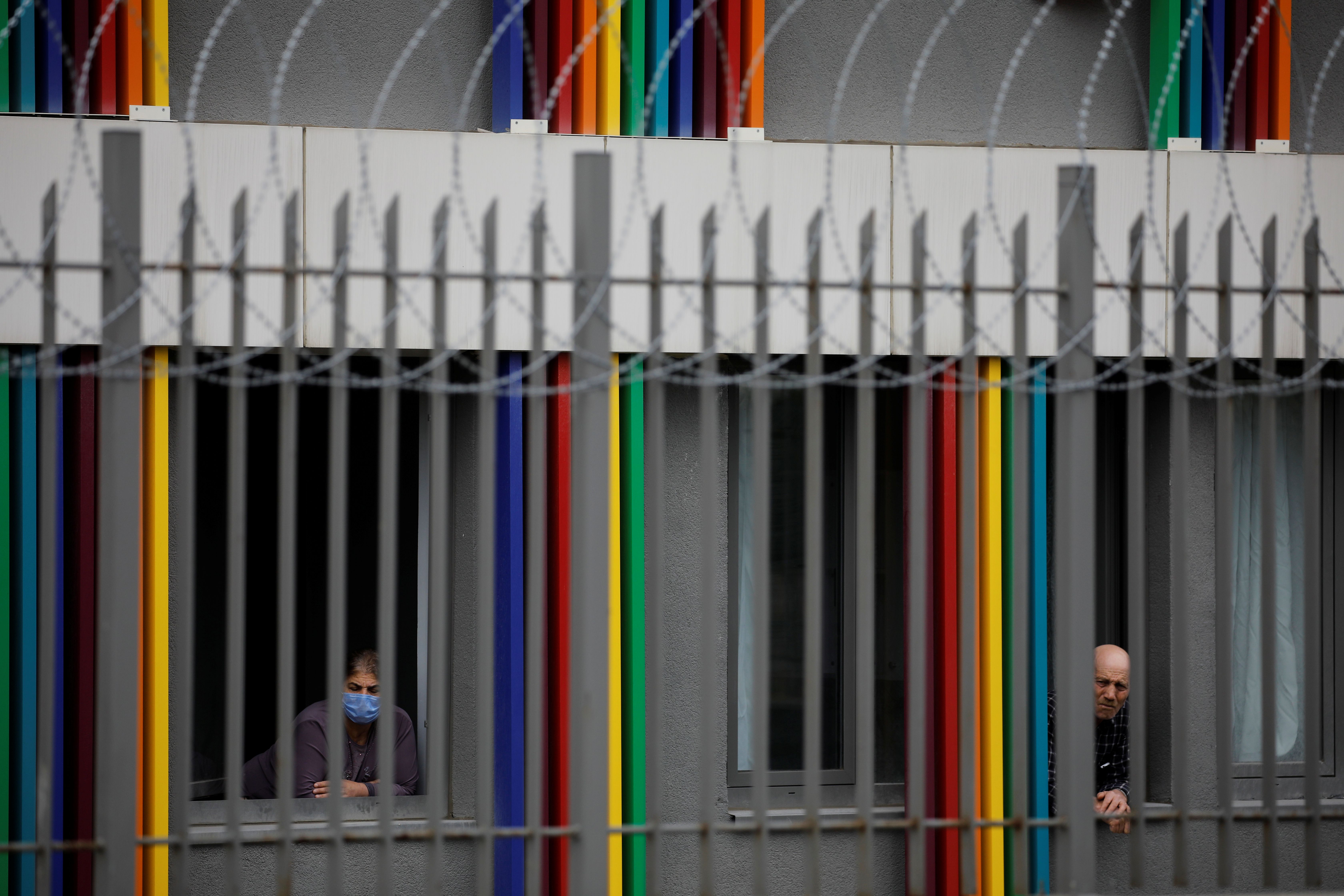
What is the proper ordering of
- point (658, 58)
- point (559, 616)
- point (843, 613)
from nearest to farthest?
1. point (559, 616)
2. point (658, 58)
3. point (843, 613)

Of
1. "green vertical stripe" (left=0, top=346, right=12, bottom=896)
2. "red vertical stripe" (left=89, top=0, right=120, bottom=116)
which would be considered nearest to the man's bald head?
"green vertical stripe" (left=0, top=346, right=12, bottom=896)

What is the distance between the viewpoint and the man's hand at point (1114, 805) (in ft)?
16.8

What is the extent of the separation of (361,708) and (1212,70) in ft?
15.9

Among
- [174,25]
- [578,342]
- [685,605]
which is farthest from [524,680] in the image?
[174,25]

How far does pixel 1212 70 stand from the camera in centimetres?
540

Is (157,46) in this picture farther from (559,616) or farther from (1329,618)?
(1329,618)

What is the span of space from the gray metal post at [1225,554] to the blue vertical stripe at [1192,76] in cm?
194

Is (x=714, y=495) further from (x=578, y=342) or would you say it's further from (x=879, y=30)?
(x=879, y=30)

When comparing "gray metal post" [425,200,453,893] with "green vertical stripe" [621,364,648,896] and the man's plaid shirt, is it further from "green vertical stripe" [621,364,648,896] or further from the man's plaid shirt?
the man's plaid shirt

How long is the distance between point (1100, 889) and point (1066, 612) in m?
2.36

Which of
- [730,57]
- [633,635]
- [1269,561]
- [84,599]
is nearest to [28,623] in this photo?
[84,599]

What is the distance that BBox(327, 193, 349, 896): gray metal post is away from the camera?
331cm

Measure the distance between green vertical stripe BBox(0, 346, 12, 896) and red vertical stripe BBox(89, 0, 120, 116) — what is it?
1.11 m

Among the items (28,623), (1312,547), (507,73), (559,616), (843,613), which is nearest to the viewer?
(1312,547)
